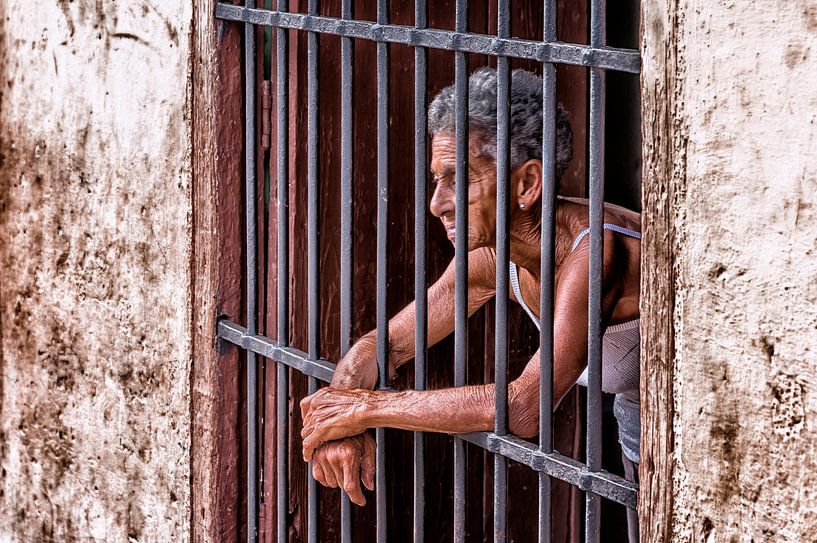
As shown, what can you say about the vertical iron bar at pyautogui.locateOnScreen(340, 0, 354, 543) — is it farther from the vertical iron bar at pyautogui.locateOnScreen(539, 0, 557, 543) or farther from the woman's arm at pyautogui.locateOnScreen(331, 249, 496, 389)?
the vertical iron bar at pyautogui.locateOnScreen(539, 0, 557, 543)

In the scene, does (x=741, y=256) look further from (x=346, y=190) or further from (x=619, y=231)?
(x=346, y=190)

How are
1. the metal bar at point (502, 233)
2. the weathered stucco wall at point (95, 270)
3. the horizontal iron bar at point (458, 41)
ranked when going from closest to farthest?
the horizontal iron bar at point (458, 41) < the metal bar at point (502, 233) < the weathered stucco wall at point (95, 270)

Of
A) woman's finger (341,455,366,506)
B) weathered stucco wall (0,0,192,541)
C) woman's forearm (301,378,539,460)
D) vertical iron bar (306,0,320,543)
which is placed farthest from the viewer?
weathered stucco wall (0,0,192,541)

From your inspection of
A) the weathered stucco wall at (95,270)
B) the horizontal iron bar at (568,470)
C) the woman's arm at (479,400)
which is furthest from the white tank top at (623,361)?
the weathered stucco wall at (95,270)

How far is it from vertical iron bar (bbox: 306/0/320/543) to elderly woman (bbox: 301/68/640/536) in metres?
0.13

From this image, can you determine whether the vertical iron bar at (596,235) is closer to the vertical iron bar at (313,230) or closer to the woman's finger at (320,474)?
the woman's finger at (320,474)

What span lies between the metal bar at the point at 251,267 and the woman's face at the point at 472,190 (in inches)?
19.8

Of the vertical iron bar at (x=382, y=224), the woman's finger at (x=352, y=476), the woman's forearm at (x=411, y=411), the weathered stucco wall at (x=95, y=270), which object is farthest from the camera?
the weathered stucco wall at (x=95, y=270)

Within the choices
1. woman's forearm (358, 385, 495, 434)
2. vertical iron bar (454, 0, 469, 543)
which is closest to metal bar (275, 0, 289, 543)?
woman's forearm (358, 385, 495, 434)

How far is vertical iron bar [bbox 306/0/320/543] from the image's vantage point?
2.45 metres

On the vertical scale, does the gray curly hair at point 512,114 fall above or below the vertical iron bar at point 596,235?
above

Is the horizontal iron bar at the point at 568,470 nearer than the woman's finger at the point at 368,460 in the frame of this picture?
Yes

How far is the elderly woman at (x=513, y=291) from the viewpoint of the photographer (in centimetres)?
215

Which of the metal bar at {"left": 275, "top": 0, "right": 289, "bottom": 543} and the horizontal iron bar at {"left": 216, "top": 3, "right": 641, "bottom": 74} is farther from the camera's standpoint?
the metal bar at {"left": 275, "top": 0, "right": 289, "bottom": 543}
